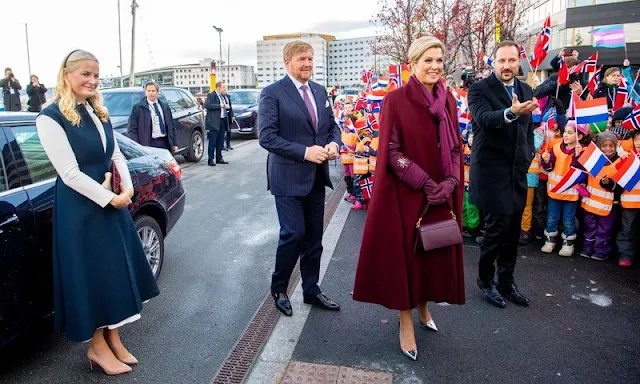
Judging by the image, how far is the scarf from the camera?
124 inches

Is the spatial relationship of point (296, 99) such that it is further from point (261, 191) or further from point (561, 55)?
point (261, 191)

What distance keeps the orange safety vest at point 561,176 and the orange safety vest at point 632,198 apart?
42cm

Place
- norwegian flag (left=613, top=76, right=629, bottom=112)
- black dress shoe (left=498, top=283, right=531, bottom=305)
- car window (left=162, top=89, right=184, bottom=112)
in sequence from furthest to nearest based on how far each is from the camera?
car window (left=162, top=89, right=184, bottom=112) → norwegian flag (left=613, top=76, right=629, bottom=112) → black dress shoe (left=498, top=283, right=531, bottom=305)

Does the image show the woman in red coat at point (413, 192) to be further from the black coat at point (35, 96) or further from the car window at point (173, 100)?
the black coat at point (35, 96)

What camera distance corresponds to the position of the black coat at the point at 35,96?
16156mm

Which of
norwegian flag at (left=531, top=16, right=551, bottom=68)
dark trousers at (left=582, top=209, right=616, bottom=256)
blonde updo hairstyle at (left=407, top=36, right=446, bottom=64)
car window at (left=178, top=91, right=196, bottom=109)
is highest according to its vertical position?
norwegian flag at (left=531, top=16, right=551, bottom=68)

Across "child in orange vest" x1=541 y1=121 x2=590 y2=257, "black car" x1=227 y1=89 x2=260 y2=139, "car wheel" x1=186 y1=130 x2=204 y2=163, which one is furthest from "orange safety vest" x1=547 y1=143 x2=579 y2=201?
"black car" x1=227 y1=89 x2=260 y2=139

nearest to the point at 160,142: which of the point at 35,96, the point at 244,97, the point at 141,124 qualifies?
the point at 141,124

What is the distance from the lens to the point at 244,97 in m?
20.4

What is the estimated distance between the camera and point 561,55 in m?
5.46

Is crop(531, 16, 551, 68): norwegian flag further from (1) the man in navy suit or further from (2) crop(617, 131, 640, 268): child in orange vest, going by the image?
(1) the man in navy suit

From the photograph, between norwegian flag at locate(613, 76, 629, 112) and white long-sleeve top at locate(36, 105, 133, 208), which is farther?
norwegian flag at locate(613, 76, 629, 112)

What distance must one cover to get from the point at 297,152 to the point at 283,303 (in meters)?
1.23

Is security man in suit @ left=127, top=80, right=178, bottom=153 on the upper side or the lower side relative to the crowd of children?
upper
